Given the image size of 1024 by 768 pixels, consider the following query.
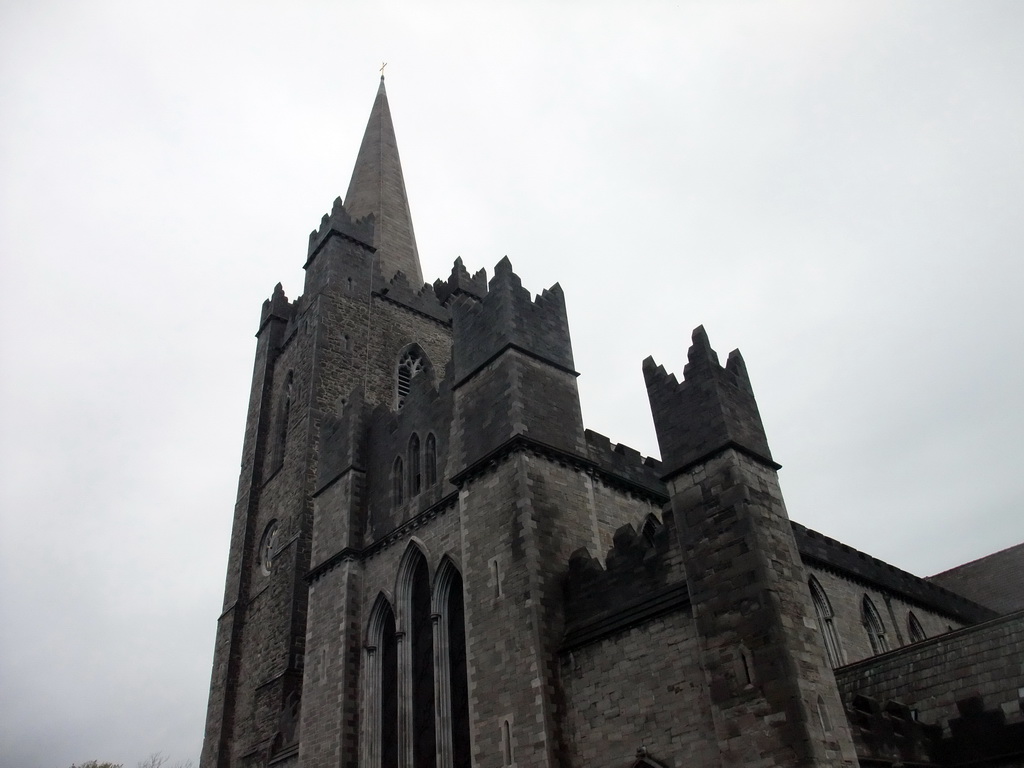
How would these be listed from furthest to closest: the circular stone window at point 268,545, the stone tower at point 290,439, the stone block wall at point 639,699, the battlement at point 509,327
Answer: the circular stone window at point 268,545, the stone tower at point 290,439, the battlement at point 509,327, the stone block wall at point 639,699

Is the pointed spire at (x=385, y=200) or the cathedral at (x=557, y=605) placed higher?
the pointed spire at (x=385, y=200)

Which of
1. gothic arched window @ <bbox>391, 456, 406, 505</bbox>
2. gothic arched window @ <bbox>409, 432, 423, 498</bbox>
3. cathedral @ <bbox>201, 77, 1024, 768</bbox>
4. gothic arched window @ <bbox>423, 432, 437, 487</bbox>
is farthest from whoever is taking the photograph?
gothic arched window @ <bbox>391, 456, 406, 505</bbox>

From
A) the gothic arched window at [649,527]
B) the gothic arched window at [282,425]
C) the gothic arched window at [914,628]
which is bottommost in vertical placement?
the gothic arched window at [914,628]

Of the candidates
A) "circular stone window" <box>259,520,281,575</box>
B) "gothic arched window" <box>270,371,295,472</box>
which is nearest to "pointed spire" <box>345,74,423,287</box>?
"gothic arched window" <box>270,371,295,472</box>

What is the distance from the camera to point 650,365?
544 inches

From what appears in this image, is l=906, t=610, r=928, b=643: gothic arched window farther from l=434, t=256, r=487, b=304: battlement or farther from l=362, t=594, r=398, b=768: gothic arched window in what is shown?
l=434, t=256, r=487, b=304: battlement

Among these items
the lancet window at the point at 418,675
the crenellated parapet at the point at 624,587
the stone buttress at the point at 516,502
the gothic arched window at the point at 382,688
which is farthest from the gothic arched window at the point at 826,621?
the gothic arched window at the point at 382,688

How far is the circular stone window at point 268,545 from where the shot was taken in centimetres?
2501

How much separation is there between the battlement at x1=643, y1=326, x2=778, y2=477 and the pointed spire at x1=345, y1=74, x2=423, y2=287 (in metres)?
20.5

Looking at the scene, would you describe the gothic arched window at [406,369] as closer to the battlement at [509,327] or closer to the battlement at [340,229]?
the battlement at [340,229]

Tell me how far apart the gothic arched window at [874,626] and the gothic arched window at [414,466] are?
1069cm

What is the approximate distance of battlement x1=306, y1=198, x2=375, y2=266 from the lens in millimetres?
29734

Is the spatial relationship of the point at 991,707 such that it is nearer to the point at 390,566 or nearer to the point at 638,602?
the point at 638,602

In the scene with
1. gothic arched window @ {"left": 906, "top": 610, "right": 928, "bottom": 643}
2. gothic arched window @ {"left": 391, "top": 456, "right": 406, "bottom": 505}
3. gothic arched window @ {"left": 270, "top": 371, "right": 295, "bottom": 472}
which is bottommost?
gothic arched window @ {"left": 906, "top": 610, "right": 928, "bottom": 643}
